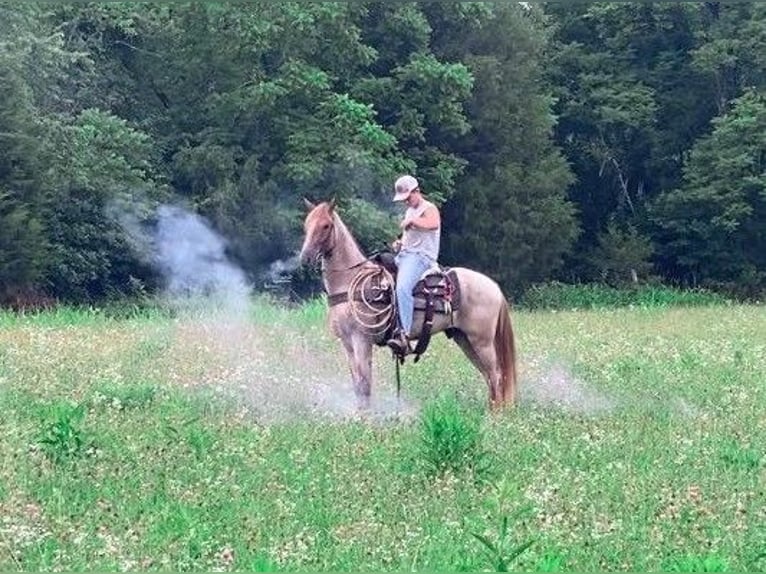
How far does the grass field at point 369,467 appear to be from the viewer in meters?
7.14

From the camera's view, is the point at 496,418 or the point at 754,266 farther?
the point at 754,266

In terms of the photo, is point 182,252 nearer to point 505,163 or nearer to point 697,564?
point 505,163

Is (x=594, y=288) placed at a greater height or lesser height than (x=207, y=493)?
lesser

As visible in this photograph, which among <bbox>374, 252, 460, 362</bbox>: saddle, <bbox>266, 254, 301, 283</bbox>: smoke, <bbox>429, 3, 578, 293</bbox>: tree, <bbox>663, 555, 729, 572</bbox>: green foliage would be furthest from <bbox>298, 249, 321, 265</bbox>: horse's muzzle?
<bbox>429, 3, 578, 293</bbox>: tree

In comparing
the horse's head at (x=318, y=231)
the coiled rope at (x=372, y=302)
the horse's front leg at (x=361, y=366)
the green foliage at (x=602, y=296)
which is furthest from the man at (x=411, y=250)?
the green foliage at (x=602, y=296)

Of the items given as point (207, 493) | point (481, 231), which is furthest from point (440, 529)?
point (481, 231)

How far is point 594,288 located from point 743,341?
25299mm

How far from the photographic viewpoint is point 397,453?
9852mm

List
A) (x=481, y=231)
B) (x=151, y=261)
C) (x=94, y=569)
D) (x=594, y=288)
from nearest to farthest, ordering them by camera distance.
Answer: (x=94, y=569)
(x=151, y=261)
(x=481, y=231)
(x=594, y=288)

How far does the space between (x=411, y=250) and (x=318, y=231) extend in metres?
0.91

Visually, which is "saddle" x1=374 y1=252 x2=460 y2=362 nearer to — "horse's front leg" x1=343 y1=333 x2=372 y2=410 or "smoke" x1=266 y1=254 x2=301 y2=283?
"horse's front leg" x1=343 y1=333 x2=372 y2=410

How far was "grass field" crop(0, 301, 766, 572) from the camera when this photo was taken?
7.14 m

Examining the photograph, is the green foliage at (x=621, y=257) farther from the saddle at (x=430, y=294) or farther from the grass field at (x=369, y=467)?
the saddle at (x=430, y=294)

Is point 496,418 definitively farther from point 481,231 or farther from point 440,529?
point 481,231
